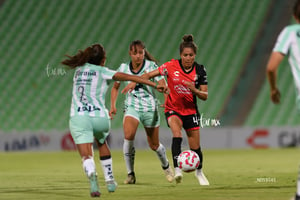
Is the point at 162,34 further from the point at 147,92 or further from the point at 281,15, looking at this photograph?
Answer: the point at 147,92

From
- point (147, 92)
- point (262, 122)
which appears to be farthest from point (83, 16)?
point (147, 92)

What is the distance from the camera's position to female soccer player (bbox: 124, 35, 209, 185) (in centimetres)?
898

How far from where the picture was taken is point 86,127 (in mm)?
7332

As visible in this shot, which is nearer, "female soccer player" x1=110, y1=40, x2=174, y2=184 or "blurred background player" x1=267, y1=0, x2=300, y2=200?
"blurred background player" x1=267, y1=0, x2=300, y2=200

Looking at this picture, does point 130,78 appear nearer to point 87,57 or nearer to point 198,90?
point 87,57

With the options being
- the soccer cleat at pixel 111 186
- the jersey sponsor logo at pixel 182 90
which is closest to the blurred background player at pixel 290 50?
the soccer cleat at pixel 111 186

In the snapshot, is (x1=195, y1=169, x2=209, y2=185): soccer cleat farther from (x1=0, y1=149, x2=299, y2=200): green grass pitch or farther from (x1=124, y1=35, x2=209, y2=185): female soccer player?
(x1=0, y1=149, x2=299, y2=200): green grass pitch

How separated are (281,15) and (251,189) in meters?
16.6

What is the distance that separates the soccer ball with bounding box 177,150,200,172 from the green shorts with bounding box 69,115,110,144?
5.09 feet

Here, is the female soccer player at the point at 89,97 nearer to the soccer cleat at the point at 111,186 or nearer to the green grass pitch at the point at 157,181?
the soccer cleat at the point at 111,186

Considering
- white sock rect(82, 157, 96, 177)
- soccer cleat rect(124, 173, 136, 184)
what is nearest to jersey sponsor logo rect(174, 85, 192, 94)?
soccer cleat rect(124, 173, 136, 184)

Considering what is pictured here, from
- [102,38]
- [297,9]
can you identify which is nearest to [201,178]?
[297,9]

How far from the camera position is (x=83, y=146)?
289 inches

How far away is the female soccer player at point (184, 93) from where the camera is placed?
353 inches
